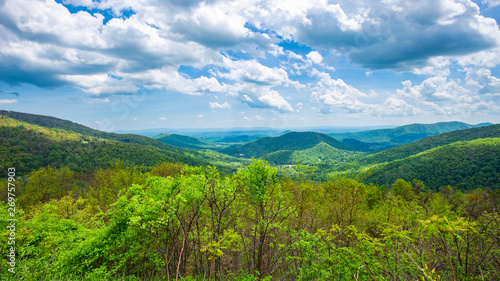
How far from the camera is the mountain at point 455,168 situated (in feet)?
348

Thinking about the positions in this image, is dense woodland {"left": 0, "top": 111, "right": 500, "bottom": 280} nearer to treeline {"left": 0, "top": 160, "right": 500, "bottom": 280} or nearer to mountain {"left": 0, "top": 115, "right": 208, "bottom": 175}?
treeline {"left": 0, "top": 160, "right": 500, "bottom": 280}

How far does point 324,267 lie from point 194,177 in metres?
6.10

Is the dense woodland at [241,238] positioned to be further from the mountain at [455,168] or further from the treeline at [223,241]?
the mountain at [455,168]

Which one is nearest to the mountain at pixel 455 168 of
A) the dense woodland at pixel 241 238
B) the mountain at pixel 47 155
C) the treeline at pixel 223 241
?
the dense woodland at pixel 241 238

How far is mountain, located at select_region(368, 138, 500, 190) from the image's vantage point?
4178 inches

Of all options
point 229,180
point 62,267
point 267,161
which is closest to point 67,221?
point 62,267

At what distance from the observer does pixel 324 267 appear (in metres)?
7.11

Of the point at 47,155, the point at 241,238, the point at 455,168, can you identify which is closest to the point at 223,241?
the point at 241,238

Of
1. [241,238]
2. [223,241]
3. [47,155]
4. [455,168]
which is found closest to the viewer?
[223,241]

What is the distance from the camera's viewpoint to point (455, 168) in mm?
121188

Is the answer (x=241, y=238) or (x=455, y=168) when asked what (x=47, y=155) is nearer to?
(x=241, y=238)

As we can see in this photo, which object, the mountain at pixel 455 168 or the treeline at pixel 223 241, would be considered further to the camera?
the mountain at pixel 455 168

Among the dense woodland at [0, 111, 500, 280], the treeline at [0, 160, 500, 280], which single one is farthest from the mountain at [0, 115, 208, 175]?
the treeline at [0, 160, 500, 280]

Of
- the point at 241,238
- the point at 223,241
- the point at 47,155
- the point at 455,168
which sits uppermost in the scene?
the point at 223,241
